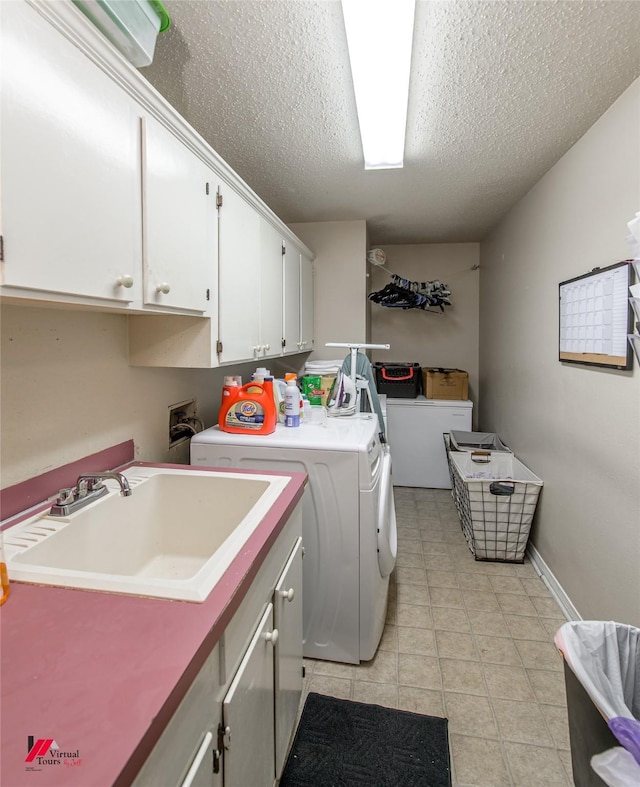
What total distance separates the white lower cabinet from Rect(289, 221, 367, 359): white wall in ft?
7.46

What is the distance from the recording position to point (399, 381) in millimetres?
3971

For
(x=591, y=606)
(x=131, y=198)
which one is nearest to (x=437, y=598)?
(x=591, y=606)

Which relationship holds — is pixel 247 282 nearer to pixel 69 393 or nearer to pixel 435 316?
pixel 69 393

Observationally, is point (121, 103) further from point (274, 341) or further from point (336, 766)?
point (336, 766)

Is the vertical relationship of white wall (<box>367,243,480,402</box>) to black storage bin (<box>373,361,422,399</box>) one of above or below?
above

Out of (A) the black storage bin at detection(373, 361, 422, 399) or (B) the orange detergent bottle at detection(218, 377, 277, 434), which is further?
(A) the black storage bin at detection(373, 361, 422, 399)

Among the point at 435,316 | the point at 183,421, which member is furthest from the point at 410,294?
the point at 183,421

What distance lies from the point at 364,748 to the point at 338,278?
303cm

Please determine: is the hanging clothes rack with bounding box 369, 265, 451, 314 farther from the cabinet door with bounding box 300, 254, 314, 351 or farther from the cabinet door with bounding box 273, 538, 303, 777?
the cabinet door with bounding box 273, 538, 303, 777

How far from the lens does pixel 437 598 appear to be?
2301 millimetres

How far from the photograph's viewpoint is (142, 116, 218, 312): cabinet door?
1138mm

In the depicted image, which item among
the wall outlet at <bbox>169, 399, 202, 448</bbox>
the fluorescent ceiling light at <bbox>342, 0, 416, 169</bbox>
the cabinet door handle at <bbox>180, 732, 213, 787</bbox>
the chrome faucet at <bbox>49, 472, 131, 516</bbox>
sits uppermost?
A: the fluorescent ceiling light at <bbox>342, 0, 416, 169</bbox>

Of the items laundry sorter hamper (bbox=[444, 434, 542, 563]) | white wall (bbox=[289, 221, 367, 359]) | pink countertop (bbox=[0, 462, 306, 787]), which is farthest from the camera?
white wall (bbox=[289, 221, 367, 359])

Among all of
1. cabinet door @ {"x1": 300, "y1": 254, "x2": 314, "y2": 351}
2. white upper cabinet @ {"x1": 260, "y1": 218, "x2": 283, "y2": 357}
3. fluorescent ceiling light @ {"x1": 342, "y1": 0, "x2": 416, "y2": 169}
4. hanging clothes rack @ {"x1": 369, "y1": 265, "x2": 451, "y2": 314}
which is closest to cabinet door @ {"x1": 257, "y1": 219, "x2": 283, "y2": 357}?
white upper cabinet @ {"x1": 260, "y1": 218, "x2": 283, "y2": 357}
